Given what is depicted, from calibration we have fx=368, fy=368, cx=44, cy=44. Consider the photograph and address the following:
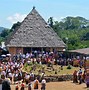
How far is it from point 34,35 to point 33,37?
11.7 inches

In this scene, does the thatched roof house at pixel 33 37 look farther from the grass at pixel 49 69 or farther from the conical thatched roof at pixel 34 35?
the grass at pixel 49 69

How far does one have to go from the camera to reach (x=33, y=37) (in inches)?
1489

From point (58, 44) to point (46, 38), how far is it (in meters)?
1.39

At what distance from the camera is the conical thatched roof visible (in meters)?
37.1

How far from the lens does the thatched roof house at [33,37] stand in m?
37.0

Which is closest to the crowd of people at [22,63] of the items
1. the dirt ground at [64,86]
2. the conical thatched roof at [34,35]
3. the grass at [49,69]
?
the grass at [49,69]

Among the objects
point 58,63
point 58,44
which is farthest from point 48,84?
point 58,44

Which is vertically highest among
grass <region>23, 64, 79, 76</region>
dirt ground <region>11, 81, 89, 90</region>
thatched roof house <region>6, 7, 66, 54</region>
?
thatched roof house <region>6, 7, 66, 54</region>

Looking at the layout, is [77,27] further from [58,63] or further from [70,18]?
[58,63]

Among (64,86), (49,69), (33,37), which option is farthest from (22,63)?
(33,37)

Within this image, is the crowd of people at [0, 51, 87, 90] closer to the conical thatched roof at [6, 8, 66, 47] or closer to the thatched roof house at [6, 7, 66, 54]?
the thatched roof house at [6, 7, 66, 54]

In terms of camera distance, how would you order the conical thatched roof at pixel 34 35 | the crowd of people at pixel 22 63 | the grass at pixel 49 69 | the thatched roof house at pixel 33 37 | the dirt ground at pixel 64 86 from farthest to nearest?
the conical thatched roof at pixel 34 35, the thatched roof house at pixel 33 37, the grass at pixel 49 69, the crowd of people at pixel 22 63, the dirt ground at pixel 64 86

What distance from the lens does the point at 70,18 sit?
405ft

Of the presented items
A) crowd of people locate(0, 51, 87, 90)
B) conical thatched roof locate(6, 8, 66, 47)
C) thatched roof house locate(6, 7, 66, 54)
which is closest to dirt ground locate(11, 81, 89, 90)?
crowd of people locate(0, 51, 87, 90)
